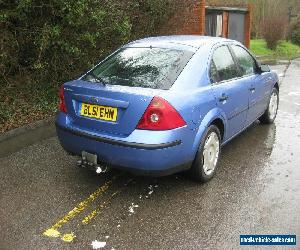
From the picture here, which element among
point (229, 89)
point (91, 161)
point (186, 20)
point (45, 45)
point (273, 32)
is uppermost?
point (45, 45)

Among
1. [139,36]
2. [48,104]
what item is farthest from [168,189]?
[139,36]

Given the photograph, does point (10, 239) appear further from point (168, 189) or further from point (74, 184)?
point (168, 189)

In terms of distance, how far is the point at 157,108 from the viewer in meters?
3.89

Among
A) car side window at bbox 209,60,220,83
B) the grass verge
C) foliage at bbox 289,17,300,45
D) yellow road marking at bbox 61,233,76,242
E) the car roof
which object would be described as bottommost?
foliage at bbox 289,17,300,45

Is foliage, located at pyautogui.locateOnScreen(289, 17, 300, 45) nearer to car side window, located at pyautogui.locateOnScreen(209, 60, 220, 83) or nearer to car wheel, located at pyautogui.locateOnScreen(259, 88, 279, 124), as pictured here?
car wheel, located at pyautogui.locateOnScreen(259, 88, 279, 124)

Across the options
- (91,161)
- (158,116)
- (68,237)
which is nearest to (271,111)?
(158,116)

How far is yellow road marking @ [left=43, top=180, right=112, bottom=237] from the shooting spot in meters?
3.66

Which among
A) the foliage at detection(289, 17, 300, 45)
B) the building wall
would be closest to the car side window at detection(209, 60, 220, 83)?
the building wall

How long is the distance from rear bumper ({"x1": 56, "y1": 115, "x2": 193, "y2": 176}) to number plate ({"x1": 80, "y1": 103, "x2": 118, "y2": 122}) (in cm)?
19

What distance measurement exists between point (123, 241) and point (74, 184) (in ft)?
4.44

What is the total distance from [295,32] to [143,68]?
32.4 meters

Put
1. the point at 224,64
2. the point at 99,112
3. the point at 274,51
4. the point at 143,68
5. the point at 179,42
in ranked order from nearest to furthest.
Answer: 1. the point at 99,112
2. the point at 143,68
3. the point at 179,42
4. the point at 224,64
5. the point at 274,51

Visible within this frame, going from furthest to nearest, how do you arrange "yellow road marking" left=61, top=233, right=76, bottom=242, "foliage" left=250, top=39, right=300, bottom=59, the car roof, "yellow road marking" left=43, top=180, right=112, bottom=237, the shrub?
1. the shrub
2. "foliage" left=250, top=39, right=300, bottom=59
3. the car roof
4. "yellow road marking" left=43, top=180, right=112, bottom=237
5. "yellow road marking" left=61, top=233, right=76, bottom=242

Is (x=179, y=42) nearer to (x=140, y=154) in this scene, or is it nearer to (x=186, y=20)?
(x=140, y=154)
